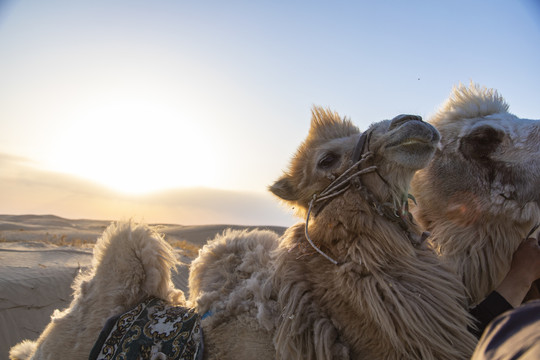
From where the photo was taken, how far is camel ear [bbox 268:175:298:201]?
312cm

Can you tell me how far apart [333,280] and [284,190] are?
0.88 m

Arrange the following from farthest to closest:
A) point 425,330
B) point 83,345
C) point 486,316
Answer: point 83,345, point 486,316, point 425,330

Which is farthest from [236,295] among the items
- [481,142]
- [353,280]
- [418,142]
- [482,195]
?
[481,142]

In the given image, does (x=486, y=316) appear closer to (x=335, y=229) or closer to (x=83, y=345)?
(x=335, y=229)

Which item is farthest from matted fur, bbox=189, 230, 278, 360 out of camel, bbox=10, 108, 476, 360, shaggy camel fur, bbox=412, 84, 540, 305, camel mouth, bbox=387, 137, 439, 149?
shaggy camel fur, bbox=412, 84, 540, 305

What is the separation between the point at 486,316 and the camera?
2.46 m

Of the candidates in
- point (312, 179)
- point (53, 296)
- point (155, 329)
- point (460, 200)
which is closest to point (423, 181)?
point (460, 200)

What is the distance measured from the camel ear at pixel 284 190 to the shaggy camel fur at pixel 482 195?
3.36ft

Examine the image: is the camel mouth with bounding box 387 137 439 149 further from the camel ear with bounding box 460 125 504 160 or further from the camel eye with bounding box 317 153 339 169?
the camel ear with bounding box 460 125 504 160

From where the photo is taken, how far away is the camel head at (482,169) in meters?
2.83

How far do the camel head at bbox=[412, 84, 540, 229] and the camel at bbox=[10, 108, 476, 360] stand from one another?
0.53 meters

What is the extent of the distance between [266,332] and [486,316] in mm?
1318

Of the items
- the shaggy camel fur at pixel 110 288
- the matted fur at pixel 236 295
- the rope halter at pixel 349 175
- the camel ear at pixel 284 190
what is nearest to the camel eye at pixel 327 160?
the rope halter at pixel 349 175

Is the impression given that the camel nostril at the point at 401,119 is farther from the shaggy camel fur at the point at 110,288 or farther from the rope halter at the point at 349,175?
the shaggy camel fur at the point at 110,288
